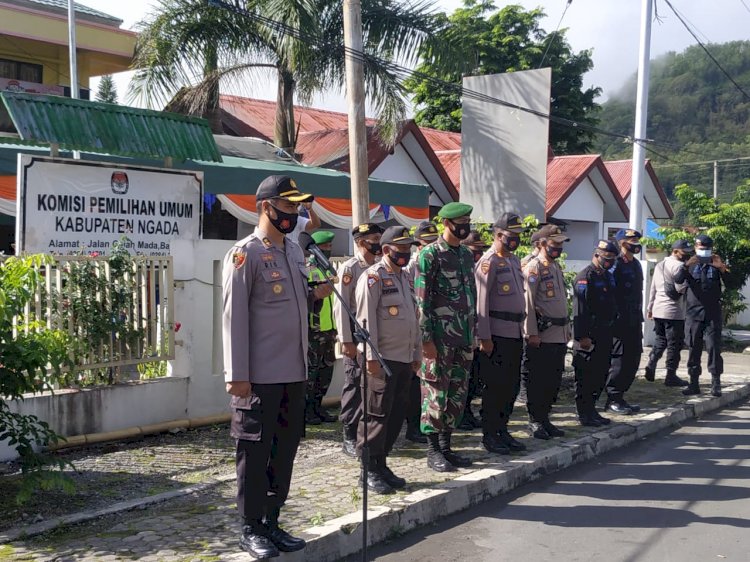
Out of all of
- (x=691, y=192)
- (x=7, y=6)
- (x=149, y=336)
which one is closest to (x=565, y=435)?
(x=149, y=336)

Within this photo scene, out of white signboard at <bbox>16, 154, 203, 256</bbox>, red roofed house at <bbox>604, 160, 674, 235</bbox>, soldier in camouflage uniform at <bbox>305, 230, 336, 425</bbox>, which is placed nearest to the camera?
white signboard at <bbox>16, 154, 203, 256</bbox>

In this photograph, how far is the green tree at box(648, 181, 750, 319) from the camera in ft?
53.9

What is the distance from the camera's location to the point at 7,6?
16109 mm

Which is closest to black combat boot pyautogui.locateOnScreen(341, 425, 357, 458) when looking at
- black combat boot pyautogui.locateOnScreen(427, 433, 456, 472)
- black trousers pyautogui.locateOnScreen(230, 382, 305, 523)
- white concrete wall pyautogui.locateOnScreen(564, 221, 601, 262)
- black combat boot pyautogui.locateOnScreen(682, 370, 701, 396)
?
black combat boot pyautogui.locateOnScreen(427, 433, 456, 472)

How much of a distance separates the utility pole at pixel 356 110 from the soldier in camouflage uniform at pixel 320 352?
5.41 ft

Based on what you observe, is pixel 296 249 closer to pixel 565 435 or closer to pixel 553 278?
pixel 553 278

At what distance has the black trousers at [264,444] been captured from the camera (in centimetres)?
446

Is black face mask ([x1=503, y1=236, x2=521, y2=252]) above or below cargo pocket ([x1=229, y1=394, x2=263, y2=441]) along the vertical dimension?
above

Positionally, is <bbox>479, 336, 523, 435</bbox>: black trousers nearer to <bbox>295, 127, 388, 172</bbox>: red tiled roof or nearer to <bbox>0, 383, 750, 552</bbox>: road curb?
<bbox>0, 383, 750, 552</bbox>: road curb

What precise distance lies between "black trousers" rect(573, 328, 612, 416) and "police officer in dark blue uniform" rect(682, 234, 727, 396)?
8.07 feet

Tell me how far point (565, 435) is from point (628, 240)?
2.66m

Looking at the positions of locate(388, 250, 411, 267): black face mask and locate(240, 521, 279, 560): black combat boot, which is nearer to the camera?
locate(240, 521, 279, 560): black combat boot

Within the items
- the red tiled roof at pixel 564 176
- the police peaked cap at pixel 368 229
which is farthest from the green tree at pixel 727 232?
the police peaked cap at pixel 368 229

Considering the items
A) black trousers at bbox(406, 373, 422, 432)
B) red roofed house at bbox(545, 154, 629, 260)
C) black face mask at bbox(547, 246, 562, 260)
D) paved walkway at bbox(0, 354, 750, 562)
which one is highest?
red roofed house at bbox(545, 154, 629, 260)
